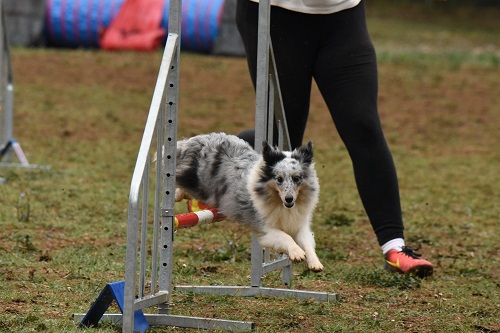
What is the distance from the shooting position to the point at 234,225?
298 inches

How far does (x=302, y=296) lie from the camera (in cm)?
522

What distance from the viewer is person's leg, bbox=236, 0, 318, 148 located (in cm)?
522

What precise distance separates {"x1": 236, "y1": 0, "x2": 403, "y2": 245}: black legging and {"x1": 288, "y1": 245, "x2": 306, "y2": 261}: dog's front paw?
3.39 feet

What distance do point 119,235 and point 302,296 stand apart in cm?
211

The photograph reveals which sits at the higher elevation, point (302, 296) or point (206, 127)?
point (206, 127)

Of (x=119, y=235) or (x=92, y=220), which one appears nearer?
(x=119, y=235)

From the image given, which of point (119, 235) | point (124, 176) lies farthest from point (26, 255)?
point (124, 176)

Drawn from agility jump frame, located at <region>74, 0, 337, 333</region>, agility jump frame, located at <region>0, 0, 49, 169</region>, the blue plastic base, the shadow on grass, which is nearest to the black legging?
agility jump frame, located at <region>74, 0, 337, 333</region>

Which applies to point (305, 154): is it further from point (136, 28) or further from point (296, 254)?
point (136, 28)

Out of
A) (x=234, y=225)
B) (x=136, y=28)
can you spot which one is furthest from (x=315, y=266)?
(x=136, y=28)

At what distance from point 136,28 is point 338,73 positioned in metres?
14.5

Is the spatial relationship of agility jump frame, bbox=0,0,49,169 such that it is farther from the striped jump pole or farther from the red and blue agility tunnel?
the red and blue agility tunnel

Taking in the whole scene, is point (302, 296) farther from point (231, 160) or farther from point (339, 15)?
point (339, 15)

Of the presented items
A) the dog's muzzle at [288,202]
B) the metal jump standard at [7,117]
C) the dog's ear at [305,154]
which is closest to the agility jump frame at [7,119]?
the metal jump standard at [7,117]
